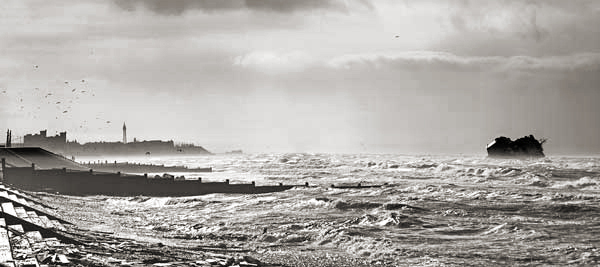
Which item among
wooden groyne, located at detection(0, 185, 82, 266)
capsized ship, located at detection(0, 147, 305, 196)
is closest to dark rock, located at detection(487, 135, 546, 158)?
capsized ship, located at detection(0, 147, 305, 196)

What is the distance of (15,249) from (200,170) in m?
74.0

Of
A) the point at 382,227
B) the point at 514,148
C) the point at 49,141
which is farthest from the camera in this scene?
the point at 49,141

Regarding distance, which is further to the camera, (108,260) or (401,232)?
(401,232)

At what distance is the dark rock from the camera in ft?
367

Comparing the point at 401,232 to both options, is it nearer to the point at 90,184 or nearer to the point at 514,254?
the point at 514,254

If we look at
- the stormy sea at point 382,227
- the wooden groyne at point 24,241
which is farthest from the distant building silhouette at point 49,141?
the wooden groyne at point 24,241

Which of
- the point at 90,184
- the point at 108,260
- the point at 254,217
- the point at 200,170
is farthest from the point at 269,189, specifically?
the point at 200,170

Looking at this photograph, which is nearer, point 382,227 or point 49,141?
point 382,227

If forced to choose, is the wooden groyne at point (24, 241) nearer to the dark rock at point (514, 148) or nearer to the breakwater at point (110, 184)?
the breakwater at point (110, 184)

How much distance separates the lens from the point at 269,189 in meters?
40.1

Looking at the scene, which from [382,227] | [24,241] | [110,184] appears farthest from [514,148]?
[24,241]

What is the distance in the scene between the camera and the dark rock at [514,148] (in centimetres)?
11200

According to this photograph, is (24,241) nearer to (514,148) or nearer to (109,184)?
(109,184)

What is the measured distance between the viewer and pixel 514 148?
112875 mm
